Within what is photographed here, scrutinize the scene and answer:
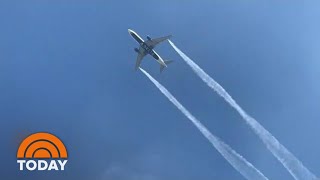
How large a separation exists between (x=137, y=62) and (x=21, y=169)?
192 ft

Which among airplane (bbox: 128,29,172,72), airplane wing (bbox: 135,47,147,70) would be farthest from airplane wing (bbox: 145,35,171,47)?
airplane wing (bbox: 135,47,147,70)

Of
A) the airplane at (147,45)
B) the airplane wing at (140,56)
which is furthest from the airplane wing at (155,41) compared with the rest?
the airplane wing at (140,56)

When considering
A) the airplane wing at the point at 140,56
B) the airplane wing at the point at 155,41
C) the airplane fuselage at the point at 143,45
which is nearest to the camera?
the airplane wing at the point at 155,41


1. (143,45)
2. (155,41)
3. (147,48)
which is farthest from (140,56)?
(155,41)

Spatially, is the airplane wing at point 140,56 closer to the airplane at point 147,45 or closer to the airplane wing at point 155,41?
the airplane at point 147,45

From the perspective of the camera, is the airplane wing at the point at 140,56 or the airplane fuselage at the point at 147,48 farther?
the airplane wing at the point at 140,56

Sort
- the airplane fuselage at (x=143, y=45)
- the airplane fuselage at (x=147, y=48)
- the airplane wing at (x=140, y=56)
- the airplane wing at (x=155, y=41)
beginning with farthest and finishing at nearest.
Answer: the airplane wing at (x=140, y=56) < the airplane fuselage at (x=147, y=48) < the airplane fuselage at (x=143, y=45) < the airplane wing at (x=155, y=41)

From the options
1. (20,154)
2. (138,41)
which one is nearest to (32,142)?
(20,154)

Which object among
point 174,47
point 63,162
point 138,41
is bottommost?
point 63,162

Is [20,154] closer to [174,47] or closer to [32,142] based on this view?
[32,142]

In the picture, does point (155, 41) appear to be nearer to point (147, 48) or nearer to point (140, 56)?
point (147, 48)

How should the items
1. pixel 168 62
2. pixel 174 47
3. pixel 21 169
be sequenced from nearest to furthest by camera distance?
pixel 21 169 < pixel 174 47 < pixel 168 62

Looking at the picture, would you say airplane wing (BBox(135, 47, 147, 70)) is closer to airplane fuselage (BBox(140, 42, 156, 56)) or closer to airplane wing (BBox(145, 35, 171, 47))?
airplane fuselage (BBox(140, 42, 156, 56))

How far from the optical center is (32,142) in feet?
372
